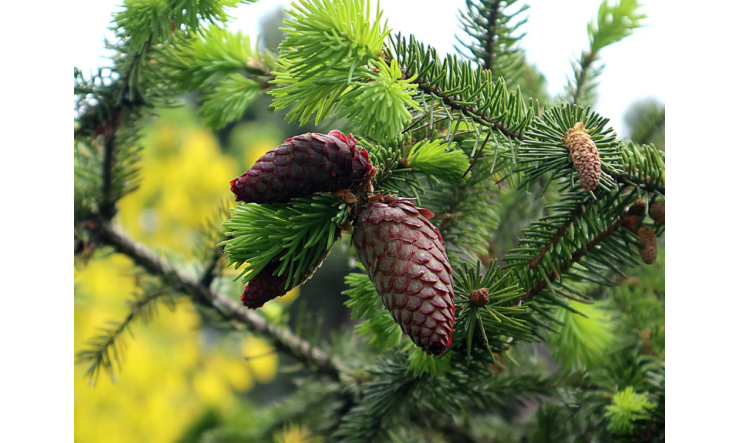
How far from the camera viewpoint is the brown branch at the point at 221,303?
61 cm

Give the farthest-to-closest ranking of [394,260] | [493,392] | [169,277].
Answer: [169,277]
[493,392]
[394,260]

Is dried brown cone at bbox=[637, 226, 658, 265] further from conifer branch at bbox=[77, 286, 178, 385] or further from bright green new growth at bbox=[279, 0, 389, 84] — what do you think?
conifer branch at bbox=[77, 286, 178, 385]

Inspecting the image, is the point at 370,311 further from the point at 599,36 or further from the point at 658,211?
the point at 599,36

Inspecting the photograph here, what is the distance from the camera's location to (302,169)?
299 mm

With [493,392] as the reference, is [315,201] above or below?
above

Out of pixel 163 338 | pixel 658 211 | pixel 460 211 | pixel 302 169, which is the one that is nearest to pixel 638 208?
pixel 658 211

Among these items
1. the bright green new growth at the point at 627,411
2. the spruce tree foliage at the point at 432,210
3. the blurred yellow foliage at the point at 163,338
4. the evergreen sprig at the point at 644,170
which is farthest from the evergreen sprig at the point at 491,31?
the blurred yellow foliage at the point at 163,338

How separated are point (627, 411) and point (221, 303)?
1.55 feet

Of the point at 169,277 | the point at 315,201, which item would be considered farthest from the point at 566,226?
the point at 169,277

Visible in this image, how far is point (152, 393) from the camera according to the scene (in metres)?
2.16

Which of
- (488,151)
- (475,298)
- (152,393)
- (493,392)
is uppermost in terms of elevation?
(488,151)

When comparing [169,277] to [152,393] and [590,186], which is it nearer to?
[590,186]

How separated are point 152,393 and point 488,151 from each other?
2.22 meters

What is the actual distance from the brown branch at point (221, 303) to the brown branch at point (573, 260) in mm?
348
